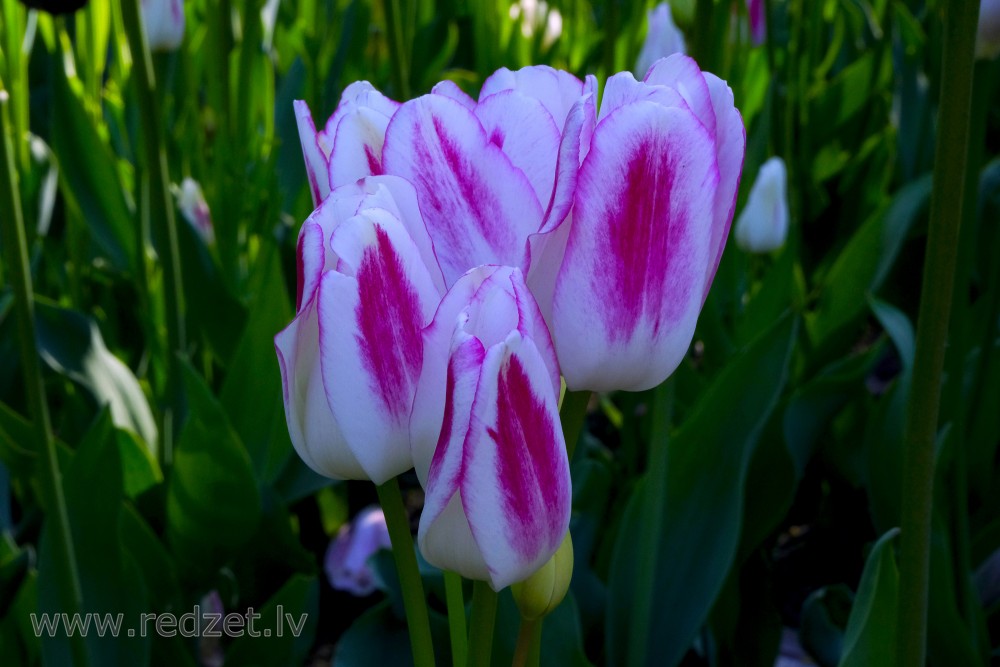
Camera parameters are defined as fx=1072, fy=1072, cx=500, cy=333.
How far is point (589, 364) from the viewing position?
0.32 metres

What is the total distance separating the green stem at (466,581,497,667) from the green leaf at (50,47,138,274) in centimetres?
96

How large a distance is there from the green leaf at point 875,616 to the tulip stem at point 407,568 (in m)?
0.30

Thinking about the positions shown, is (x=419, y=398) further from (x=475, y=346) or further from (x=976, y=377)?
(x=976, y=377)

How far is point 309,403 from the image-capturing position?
1.05 ft

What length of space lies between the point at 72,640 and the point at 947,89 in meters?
0.58

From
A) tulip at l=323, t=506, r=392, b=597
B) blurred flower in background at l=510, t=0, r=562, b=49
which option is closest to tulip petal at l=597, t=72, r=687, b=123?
tulip at l=323, t=506, r=392, b=597

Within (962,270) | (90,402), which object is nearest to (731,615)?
(962,270)

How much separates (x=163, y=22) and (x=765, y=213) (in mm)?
685

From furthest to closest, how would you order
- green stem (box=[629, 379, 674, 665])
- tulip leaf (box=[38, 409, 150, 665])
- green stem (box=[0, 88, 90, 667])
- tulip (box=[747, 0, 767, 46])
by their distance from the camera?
tulip (box=[747, 0, 767, 46]) → tulip leaf (box=[38, 409, 150, 665]) → green stem (box=[629, 379, 674, 665]) → green stem (box=[0, 88, 90, 667])

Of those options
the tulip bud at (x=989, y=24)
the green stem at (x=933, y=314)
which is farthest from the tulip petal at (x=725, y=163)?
the tulip bud at (x=989, y=24)

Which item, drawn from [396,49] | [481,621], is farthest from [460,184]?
[396,49]

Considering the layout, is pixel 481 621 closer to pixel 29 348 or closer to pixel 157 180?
pixel 29 348

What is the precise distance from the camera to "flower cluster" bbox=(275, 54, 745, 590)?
11.4 inches

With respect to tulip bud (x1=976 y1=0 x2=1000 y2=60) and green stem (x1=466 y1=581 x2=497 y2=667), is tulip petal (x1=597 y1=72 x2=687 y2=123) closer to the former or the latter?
green stem (x1=466 y1=581 x2=497 y2=667)
